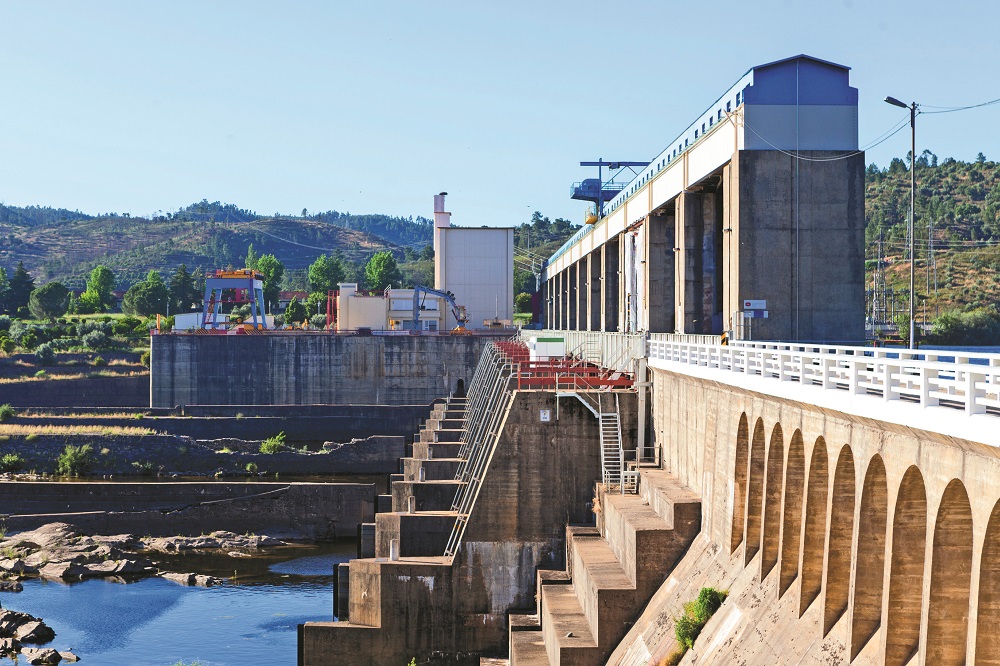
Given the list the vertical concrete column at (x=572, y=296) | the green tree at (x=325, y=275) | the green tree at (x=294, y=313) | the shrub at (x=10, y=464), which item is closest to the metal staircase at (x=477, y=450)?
the shrub at (x=10, y=464)

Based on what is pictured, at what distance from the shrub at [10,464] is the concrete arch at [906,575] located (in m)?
56.6

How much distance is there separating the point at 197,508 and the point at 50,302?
107086 millimetres

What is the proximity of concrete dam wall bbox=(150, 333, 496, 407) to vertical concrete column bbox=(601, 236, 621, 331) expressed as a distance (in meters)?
21.2

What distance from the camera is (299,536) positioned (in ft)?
157

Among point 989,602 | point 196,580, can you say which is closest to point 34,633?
point 196,580

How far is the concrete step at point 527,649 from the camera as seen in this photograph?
2430cm

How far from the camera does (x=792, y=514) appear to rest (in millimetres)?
19625

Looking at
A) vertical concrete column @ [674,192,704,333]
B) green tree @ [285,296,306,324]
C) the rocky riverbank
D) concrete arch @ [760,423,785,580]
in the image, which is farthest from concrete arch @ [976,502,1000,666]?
green tree @ [285,296,306,324]

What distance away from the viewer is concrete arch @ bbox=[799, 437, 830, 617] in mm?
18016

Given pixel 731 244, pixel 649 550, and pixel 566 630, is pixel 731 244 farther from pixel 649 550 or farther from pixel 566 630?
pixel 566 630

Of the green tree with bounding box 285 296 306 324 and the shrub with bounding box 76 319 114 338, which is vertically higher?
the green tree with bounding box 285 296 306 324

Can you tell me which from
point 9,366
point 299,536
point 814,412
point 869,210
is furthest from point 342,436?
point 869,210

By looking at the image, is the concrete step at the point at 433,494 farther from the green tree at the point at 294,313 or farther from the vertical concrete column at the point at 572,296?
the green tree at the point at 294,313

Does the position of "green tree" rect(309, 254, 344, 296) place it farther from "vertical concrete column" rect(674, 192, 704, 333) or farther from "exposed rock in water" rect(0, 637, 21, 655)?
"exposed rock in water" rect(0, 637, 21, 655)
